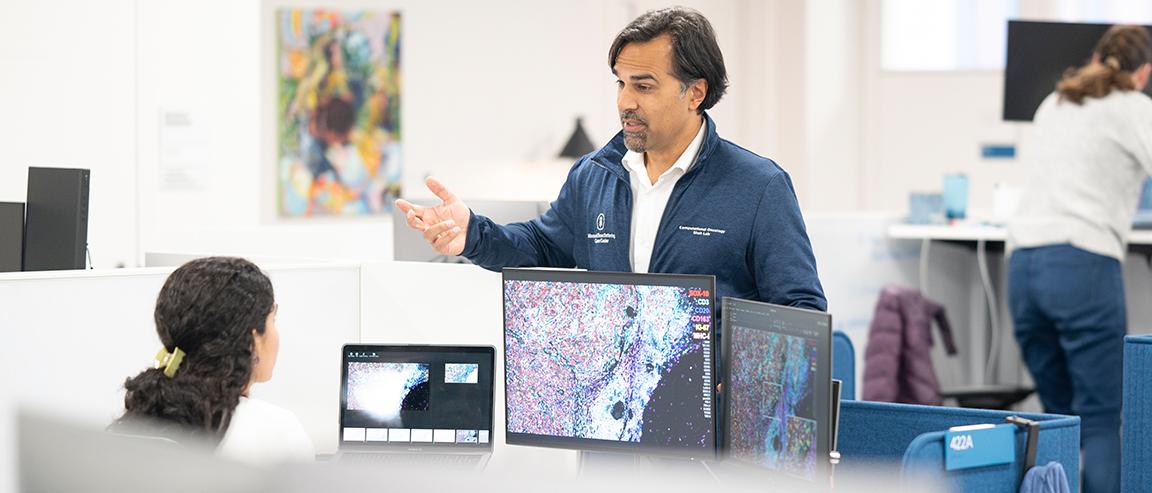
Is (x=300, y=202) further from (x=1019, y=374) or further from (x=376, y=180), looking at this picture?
(x=1019, y=374)

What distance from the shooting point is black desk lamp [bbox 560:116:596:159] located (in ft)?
23.7

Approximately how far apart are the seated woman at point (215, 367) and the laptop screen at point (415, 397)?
0.34 m

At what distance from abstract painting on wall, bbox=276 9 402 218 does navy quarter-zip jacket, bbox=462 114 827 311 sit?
446 cm

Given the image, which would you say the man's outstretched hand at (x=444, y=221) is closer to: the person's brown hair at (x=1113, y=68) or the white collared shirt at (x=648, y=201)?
the white collared shirt at (x=648, y=201)

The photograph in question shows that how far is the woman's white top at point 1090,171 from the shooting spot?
4.06 meters

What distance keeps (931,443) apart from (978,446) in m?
0.09

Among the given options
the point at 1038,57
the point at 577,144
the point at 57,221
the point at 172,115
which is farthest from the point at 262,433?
the point at 577,144

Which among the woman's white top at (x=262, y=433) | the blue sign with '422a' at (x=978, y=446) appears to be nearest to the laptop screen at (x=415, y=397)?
the woman's white top at (x=262, y=433)

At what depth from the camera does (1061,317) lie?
165 inches

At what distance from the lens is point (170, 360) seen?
6.11 ft

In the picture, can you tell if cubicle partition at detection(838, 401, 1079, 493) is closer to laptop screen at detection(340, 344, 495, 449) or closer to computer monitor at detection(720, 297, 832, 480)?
computer monitor at detection(720, 297, 832, 480)

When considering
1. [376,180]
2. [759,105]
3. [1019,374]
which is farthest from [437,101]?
[1019,374]

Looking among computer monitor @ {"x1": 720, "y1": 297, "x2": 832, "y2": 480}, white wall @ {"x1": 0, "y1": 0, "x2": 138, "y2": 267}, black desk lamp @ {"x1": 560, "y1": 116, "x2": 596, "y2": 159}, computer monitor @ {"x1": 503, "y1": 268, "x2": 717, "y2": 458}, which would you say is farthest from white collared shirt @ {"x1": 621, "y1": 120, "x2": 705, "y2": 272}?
black desk lamp @ {"x1": 560, "y1": 116, "x2": 596, "y2": 159}

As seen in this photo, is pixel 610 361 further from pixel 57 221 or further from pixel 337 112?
pixel 337 112
